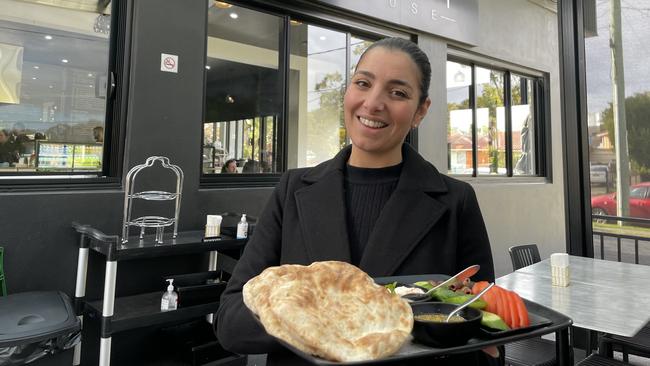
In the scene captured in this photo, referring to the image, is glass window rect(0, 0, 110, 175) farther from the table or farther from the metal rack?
the table

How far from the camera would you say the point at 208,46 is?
3.08 metres

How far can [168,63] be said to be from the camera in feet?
8.71

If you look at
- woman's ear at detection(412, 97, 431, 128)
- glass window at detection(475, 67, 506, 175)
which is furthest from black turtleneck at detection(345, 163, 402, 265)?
glass window at detection(475, 67, 506, 175)

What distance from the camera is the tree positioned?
3166mm


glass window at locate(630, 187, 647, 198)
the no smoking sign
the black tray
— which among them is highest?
the no smoking sign

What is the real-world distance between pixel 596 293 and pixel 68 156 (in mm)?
3243

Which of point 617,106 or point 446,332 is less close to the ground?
point 617,106

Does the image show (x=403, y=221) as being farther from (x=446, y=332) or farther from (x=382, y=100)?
(x=446, y=332)

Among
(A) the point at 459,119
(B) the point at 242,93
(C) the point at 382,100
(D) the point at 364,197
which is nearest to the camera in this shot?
(C) the point at 382,100

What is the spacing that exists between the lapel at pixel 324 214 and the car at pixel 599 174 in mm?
3090

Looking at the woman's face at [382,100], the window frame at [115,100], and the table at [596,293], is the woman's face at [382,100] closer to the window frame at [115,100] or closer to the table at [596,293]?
the table at [596,293]

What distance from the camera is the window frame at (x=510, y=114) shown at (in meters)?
5.08

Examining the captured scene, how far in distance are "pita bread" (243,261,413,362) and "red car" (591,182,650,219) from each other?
11.2ft

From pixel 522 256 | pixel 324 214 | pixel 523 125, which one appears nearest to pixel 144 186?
pixel 324 214
